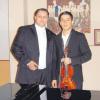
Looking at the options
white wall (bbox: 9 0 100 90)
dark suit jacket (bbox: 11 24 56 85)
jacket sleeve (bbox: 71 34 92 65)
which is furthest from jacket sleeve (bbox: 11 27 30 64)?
white wall (bbox: 9 0 100 90)

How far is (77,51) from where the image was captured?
319cm

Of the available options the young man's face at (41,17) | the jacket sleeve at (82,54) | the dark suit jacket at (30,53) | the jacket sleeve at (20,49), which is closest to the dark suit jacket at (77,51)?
the jacket sleeve at (82,54)

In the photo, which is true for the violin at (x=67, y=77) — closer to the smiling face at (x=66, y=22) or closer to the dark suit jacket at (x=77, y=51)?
the dark suit jacket at (x=77, y=51)

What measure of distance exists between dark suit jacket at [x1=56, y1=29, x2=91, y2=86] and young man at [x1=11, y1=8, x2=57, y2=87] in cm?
14

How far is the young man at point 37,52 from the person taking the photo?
3146 mm

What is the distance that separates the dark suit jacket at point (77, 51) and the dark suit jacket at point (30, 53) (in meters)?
0.11

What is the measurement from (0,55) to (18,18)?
56 cm

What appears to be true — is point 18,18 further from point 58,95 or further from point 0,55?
point 58,95

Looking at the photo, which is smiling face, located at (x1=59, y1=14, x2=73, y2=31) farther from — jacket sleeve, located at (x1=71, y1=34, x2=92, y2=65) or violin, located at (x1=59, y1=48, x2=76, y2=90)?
violin, located at (x1=59, y1=48, x2=76, y2=90)

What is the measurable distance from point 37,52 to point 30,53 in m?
0.09

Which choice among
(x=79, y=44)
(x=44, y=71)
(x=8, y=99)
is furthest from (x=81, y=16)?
(x=8, y=99)

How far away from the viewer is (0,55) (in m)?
4.03

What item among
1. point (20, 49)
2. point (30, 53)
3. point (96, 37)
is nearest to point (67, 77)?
point (30, 53)

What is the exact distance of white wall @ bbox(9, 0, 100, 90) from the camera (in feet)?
12.3
